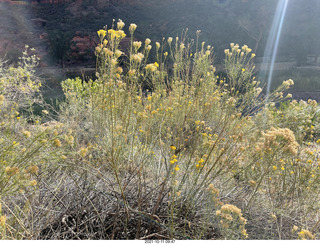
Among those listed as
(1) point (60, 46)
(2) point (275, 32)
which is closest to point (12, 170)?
(1) point (60, 46)

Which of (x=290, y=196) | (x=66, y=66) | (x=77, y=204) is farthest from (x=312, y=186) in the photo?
(x=66, y=66)

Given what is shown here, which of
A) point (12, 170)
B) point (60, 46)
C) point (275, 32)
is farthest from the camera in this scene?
point (275, 32)

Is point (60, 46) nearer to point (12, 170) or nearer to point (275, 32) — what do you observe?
point (275, 32)

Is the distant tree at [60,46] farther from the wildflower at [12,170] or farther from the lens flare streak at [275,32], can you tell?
the wildflower at [12,170]

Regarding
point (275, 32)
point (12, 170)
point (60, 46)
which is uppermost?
point (275, 32)

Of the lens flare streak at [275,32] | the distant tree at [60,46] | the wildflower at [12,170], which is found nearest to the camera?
the wildflower at [12,170]

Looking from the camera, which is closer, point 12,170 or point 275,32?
point 12,170

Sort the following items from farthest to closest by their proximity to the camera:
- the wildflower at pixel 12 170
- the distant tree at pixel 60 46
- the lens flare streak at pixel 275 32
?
the lens flare streak at pixel 275 32 < the distant tree at pixel 60 46 < the wildflower at pixel 12 170

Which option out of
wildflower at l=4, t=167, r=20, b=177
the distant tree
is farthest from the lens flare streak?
wildflower at l=4, t=167, r=20, b=177

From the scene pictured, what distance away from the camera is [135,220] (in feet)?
5.06

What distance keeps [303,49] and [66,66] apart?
1398 centimetres

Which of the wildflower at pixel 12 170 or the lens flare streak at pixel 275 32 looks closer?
the wildflower at pixel 12 170

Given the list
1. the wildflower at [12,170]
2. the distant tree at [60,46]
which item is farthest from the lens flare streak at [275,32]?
the wildflower at [12,170]
